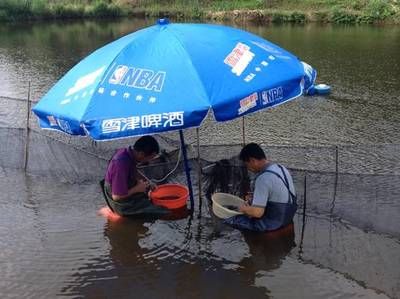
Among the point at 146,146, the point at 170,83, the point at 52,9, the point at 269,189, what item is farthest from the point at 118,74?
the point at 52,9

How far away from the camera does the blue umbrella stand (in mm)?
5047

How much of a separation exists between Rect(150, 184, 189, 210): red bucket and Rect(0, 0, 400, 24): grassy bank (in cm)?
A: 3245

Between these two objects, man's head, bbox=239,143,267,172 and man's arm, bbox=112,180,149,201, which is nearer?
man's head, bbox=239,143,267,172

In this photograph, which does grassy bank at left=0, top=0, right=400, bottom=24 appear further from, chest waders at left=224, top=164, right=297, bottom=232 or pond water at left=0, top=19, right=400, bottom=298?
chest waders at left=224, top=164, right=297, bottom=232

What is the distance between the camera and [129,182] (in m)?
6.70

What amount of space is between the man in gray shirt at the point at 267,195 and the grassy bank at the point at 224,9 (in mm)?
33076

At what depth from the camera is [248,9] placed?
42.6 m

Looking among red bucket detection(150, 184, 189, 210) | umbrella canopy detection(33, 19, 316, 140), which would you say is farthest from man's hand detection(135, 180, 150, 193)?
umbrella canopy detection(33, 19, 316, 140)

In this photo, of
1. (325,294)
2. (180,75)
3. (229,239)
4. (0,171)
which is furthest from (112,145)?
(325,294)

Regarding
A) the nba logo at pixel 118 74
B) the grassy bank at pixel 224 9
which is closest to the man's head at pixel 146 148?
the nba logo at pixel 118 74

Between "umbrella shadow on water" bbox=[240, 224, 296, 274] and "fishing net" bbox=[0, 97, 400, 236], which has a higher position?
"fishing net" bbox=[0, 97, 400, 236]

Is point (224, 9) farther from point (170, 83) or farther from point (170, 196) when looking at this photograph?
point (170, 83)

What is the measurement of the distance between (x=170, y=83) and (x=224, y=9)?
4037 cm

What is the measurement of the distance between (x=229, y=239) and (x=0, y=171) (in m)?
4.69
